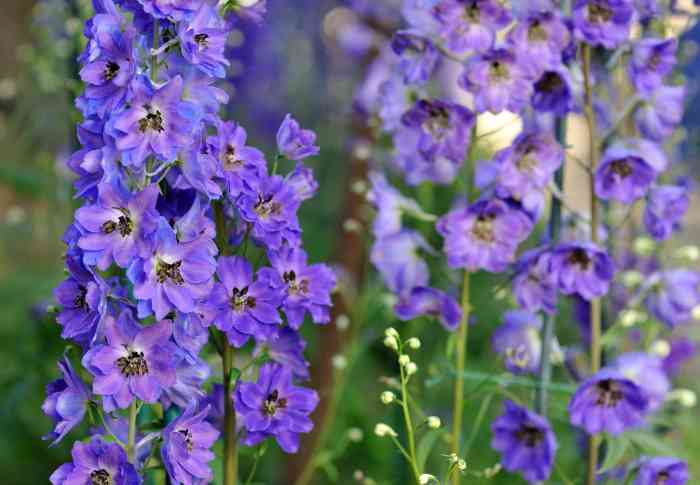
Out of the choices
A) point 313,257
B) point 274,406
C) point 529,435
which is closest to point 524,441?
point 529,435

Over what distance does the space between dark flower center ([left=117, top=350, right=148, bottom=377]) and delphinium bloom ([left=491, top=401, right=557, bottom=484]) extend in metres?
0.64

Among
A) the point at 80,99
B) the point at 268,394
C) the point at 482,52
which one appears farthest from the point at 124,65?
the point at 482,52

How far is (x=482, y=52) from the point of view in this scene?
4.48 ft

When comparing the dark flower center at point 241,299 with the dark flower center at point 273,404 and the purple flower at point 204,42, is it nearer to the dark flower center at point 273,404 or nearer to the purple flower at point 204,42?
the dark flower center at point 273,404

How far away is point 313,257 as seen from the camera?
3.32 m

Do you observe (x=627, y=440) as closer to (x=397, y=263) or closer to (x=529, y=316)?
(x=529, y=316)

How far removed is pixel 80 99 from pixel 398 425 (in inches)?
26.7

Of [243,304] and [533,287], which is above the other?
[243,304]

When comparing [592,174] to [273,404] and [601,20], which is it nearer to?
[601,20]

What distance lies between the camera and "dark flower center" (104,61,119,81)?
1000mm

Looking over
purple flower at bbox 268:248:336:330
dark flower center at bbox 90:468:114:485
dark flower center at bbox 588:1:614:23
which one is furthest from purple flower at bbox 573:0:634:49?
dark flower center at bbox 90:468:114:485

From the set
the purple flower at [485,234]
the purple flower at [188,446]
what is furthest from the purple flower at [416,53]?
the purple flower at [188,446]

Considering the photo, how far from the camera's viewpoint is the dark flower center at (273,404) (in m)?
1.10

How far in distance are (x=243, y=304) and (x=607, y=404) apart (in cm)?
60
